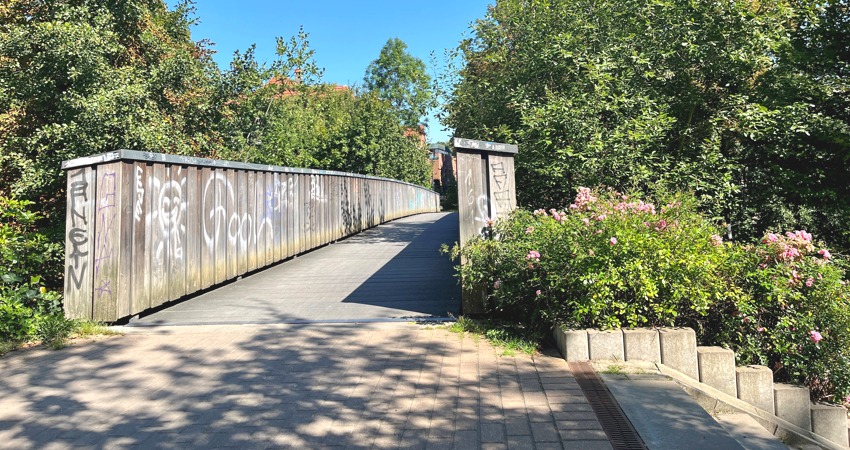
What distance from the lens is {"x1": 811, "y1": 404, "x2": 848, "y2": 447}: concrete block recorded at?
14.7ft

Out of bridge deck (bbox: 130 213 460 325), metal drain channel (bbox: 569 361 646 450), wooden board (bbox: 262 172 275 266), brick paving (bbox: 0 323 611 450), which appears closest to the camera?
metal drain channel (bbox: 569 361 646 450)

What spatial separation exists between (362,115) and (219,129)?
13589mm

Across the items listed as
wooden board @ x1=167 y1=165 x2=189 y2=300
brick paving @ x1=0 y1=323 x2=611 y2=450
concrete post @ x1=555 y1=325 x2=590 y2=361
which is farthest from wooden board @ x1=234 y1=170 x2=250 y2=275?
concrete post @ x1=555 y1=325 x2=590 y2=361

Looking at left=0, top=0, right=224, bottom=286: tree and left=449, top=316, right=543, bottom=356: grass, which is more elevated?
left=0, top=0, right=224, bottom=286: tree

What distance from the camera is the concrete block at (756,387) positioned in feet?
14.0

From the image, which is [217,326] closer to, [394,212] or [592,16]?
[592,16]

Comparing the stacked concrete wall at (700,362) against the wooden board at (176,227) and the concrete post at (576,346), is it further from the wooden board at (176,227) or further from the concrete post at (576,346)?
the wooden board at (176,227)

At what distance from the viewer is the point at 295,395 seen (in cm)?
376

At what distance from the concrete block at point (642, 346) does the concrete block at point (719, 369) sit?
1.17 ft

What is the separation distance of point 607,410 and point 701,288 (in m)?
1.75

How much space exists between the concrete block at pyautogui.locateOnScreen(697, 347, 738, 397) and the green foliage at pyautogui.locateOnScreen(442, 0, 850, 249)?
4328 millimetres

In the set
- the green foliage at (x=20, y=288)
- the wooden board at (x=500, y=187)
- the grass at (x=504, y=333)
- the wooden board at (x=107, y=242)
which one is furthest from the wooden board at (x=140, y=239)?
the wooden board at (x=500, y=187)

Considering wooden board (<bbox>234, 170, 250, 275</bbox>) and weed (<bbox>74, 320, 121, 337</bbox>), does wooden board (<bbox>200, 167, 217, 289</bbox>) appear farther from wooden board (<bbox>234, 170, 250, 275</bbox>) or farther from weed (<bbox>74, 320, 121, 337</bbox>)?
weed (<bbox>74, 320, 121, 337</bbox>)

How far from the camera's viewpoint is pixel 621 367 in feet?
13.6
